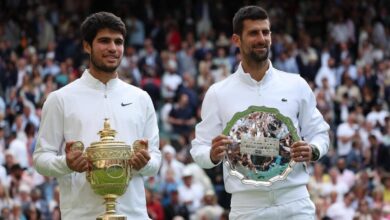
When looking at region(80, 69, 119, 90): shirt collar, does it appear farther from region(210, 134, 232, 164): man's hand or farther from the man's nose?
region(210, 134, 232, 164): man's hand

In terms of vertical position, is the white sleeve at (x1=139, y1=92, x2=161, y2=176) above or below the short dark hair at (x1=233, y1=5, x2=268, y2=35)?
below

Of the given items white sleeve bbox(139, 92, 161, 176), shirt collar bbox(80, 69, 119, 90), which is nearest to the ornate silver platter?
white sleeve bbox(139, 92, 161, 176)

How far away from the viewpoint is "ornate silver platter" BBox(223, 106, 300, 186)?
980 cm

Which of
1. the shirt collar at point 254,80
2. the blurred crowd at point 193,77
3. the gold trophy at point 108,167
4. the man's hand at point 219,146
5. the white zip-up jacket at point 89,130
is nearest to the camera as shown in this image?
the gold trophy at point 108,167

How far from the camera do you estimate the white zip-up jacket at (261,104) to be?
10.1 meters

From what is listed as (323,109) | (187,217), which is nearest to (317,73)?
(323,109)

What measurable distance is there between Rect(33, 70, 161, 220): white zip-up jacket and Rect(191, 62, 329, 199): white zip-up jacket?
43 cm

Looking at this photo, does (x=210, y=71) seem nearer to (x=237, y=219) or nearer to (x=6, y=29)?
(x=6, y=29)

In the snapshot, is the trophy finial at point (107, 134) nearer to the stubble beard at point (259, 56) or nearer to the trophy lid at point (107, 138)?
the trophy lid at point (107, 138)

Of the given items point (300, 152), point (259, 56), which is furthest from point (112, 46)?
point (300, 152)

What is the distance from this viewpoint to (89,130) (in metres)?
9.80

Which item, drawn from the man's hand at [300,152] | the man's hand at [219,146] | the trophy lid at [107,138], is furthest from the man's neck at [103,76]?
the man's hand at [300,152]

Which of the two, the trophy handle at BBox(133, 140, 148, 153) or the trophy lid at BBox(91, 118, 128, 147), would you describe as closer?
the trophy lid at BBox(91, 118, 128, 147)

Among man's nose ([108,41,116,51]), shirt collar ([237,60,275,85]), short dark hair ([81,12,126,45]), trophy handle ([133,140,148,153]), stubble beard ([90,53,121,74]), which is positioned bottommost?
trophy handle ([133,140,148,153])
